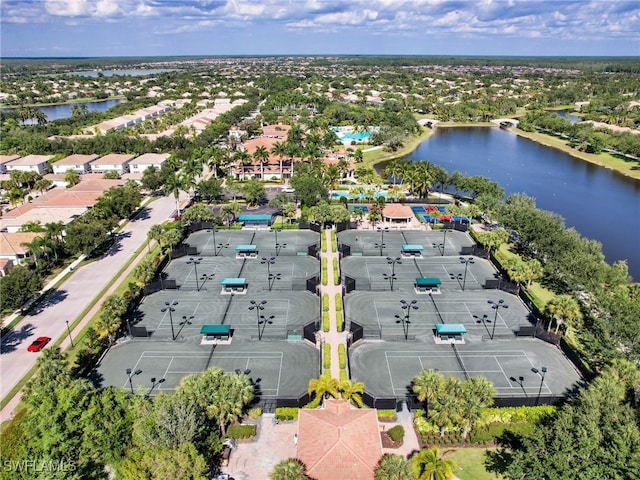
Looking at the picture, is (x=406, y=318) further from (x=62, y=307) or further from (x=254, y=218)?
(x=62, y=307)

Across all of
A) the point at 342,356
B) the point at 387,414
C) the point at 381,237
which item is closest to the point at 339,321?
the point at 342,356

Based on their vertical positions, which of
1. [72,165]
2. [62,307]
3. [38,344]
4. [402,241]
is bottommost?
[62,307]

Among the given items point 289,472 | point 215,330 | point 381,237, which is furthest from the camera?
point 381,237

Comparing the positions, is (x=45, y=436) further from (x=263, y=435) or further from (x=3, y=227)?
(x=3, y=227)

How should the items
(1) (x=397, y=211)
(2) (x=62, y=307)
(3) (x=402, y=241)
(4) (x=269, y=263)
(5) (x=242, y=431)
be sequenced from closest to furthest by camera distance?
(5) (x=242, y=431) → (2) (x=62, y=307) → (4) (x=269, y=263) → (3) (x=402, y=241) → (1) (x=397, y=211)

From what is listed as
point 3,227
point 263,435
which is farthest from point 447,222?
point 3,227

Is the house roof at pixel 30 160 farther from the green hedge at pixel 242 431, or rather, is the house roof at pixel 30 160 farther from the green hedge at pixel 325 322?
the green hedge at pixel 242 431

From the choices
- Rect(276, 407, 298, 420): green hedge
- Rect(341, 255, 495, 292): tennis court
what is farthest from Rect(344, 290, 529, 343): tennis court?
Rect(276, 407, 298, 420): green hedge

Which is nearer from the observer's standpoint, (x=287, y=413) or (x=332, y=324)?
(x=287, y=413)
